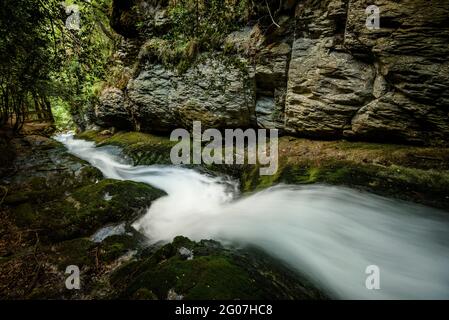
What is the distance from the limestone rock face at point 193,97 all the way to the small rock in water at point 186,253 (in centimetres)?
565

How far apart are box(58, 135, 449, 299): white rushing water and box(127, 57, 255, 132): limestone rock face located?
3.11 metres

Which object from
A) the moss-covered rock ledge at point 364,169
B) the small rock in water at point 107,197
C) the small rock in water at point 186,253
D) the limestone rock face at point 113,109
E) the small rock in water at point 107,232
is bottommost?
the small rock in water at point 107,232

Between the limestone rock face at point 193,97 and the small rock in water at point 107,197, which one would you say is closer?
the small rock in water at point 107,197

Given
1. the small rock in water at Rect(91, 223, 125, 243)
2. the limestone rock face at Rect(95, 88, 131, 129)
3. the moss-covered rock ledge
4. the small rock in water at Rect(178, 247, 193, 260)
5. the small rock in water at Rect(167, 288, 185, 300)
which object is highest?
the limestone rock face at Rect(95, 88, 131, 129)

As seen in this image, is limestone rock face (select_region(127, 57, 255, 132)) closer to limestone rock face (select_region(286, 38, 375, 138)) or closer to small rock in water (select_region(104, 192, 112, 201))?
limestone rock face (select_region(286, 38, 375, 138))

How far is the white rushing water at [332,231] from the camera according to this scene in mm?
3361

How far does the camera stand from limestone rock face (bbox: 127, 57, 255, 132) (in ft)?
27.1

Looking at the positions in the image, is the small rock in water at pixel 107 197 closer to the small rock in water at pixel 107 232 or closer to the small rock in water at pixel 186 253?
the small rock in water at pixel 107 232

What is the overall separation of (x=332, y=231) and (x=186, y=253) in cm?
253

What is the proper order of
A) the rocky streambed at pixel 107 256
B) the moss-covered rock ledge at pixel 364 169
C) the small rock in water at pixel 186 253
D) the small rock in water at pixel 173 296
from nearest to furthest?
the small rock in water at pixel 173 296 < the rocky streambed at pixel 107 256 < the small rock in water at pixel 186 253 < the moss-covered rock ledge at pixel 364 169

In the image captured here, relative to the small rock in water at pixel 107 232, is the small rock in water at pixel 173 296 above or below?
above

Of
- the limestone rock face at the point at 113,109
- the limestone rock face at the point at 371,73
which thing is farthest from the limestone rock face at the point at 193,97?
the limestone rock face at the point at 371,73

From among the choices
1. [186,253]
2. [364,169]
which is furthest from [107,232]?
[364,169]

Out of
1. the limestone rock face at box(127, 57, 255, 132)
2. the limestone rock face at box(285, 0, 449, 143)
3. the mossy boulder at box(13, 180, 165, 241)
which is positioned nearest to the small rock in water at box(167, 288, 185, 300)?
the mossy boulder at box(13, 180, 165, 241)
